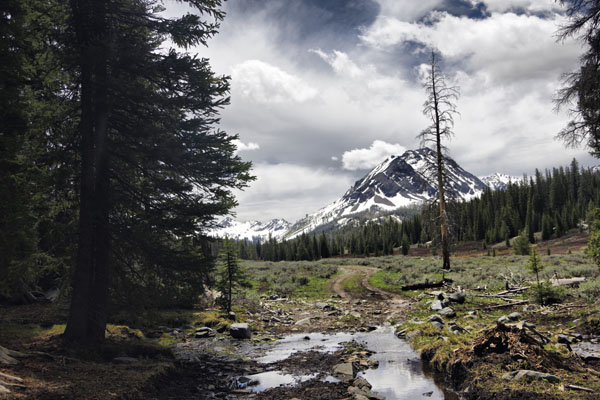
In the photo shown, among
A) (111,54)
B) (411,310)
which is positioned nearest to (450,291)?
(411,310)

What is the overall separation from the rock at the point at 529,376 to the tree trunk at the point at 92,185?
10.2 meters

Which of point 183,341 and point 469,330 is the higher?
point 469,330

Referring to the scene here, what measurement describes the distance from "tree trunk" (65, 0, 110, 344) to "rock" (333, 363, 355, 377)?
267 inches

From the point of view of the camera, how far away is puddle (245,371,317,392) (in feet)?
26.1

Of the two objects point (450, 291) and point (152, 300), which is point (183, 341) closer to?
point (152, 300)

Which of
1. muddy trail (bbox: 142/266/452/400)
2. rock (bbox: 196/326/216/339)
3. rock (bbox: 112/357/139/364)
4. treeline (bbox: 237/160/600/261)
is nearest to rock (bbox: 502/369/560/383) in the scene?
muddy trail (bbox: 142/266/452/400)

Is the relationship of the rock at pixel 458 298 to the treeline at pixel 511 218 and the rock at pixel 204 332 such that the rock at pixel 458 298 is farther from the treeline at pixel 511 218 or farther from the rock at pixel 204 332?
the treeline at pixel 511 218

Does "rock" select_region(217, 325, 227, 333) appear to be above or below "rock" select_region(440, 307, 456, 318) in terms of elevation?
below

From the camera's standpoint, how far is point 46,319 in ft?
43.2

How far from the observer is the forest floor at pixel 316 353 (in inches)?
248

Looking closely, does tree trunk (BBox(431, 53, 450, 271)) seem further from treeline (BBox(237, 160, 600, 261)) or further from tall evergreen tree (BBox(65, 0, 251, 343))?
treeline (BBox(237, 160, 600, 261))

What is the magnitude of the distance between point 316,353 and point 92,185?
28.8 feet

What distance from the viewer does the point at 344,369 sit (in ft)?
28.3

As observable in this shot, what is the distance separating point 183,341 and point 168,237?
5.10m
